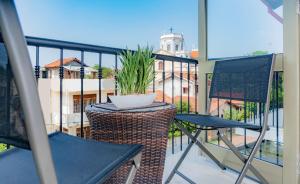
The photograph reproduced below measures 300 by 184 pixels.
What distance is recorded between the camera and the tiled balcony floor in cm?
180

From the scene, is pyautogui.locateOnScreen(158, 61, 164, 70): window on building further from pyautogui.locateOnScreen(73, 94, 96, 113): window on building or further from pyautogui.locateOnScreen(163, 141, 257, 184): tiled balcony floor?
pyautogui.locateOnScreen(163, 141, 257, 184): tiled balcony floor

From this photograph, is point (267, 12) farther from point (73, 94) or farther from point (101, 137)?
point (73, 94)

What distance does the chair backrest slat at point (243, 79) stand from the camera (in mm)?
1562

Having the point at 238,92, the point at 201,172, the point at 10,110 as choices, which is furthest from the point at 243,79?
the point at 10,110

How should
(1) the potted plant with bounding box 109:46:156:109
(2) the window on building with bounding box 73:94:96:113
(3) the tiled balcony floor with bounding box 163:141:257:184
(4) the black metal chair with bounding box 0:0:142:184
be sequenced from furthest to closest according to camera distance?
(2) the window on building with bounding box 73:94:96:113 < (3) the tiled balcony floor with bounding box 163:141:257:184 < (1) the potted plant with bounding box 109:46:156:109 < (4) the black metal chair with bounding box 0:0:142:184

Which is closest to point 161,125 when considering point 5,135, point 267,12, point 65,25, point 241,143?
point 5,135

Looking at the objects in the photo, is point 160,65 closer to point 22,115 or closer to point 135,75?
point 135,75

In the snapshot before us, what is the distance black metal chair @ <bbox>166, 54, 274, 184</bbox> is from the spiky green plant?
39cm

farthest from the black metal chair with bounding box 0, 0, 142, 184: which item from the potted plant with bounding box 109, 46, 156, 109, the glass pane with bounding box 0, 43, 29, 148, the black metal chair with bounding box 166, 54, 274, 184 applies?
the black metal chair with bounding box 166, 54, 274, 184

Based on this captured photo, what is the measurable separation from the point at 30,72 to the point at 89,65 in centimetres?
163

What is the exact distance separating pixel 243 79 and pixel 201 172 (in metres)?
0.84

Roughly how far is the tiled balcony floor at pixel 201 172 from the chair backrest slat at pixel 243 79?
0.63 m

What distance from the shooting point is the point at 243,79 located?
5.69ft

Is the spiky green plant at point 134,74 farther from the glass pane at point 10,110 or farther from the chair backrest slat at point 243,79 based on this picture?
the glass pane at point 10,110
